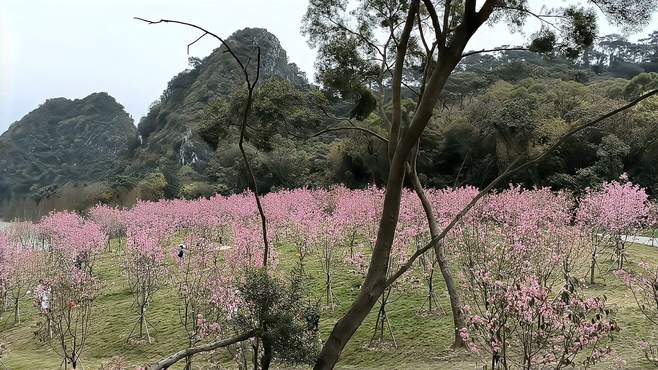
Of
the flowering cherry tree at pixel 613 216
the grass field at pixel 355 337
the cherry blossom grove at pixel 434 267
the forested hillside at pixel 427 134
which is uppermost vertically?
the forested hillside at pixel 427 134

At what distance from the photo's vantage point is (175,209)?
91.3 ft

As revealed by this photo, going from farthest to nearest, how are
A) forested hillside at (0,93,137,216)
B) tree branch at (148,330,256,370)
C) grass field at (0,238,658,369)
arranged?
forested hillside at (0,93,137,216) → grass field at (0,238,658,369) → tree branch at (148,330,256,370)

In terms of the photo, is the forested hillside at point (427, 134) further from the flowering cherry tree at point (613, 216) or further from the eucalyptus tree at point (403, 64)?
the flowering cherry tree at point (613, 216)

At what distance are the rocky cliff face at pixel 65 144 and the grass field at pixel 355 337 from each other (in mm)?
62803

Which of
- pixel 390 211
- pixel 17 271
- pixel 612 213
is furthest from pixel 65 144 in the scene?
pixel 390 211

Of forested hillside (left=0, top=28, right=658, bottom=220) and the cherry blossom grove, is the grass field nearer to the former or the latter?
the cherry blossom grove

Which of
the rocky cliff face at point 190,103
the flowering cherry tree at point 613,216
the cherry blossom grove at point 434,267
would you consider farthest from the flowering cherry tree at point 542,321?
the rocky cliff face at point 190,103

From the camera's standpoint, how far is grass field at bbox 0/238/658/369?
8094 mm

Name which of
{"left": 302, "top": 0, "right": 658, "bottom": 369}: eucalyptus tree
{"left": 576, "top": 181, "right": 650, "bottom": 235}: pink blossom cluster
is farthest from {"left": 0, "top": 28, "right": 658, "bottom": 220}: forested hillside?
{"left": 576, "top": 181, "right": 650, "bottom": 235}: pink blossom cluster

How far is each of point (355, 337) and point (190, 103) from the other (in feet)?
217

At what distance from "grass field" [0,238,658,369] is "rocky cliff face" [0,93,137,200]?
62.8 meters

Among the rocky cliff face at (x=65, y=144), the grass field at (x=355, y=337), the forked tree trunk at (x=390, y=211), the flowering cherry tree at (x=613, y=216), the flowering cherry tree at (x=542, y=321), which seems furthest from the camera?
the rocky cliff face at (x=65, y=144)

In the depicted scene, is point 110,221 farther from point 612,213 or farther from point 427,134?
point 612,213

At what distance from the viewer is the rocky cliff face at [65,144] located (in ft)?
258
